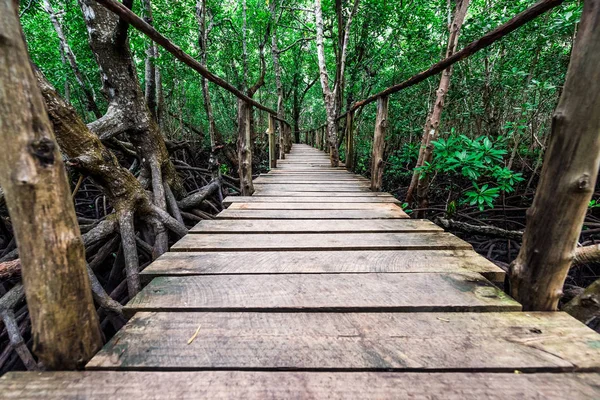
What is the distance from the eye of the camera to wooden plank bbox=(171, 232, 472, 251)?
1578 millimetres

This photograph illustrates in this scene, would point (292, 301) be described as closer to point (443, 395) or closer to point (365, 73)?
point (443, 395)

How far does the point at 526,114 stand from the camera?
533 centimetres

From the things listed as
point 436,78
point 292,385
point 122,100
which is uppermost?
point 436,78

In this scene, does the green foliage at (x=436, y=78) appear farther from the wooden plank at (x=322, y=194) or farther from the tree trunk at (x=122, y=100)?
the tree trunk at (x=122, y=100)

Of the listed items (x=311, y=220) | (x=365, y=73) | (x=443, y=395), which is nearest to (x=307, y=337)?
(x=443, y=395)

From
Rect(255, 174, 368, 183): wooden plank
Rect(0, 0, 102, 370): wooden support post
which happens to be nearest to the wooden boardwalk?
Rect(0, 0, 102, 370): wooden support post

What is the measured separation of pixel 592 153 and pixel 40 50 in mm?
9371

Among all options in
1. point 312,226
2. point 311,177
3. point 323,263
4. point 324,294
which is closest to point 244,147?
point 312,226

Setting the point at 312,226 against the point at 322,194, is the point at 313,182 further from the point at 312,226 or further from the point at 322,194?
the point at 312,226

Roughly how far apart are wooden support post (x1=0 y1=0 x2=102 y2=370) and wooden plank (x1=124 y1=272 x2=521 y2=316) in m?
0.28

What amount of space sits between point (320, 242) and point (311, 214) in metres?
0.65

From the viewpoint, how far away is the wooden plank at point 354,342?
811mm

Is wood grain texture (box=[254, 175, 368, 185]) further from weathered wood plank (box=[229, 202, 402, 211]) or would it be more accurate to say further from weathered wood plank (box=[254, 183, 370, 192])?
weathered wood plank (box=[229, 202, 402, 211])

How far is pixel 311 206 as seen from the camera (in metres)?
2.57
